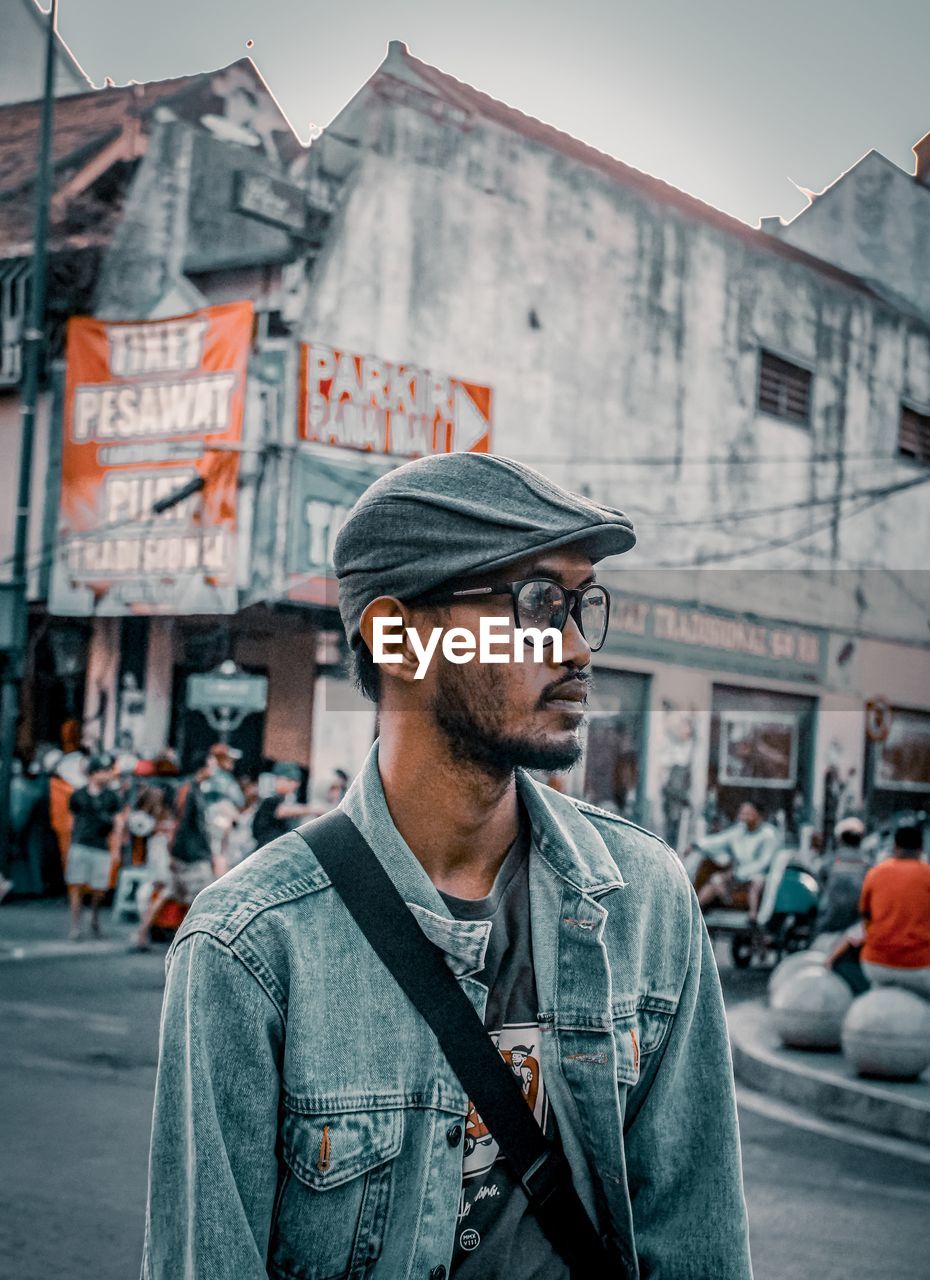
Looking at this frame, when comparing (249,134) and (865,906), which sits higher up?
(249,134)

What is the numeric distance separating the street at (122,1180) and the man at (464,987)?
329cm

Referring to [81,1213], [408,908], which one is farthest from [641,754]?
[408,908]

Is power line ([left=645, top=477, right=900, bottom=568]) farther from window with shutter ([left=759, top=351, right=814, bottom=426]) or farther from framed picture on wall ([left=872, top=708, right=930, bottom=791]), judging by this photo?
framed picture on wall ([left=872, top=708, right=930, bottom=791])

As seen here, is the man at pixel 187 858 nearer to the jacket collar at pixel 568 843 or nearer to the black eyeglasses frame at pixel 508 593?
the jacket collar at pixel 568 843

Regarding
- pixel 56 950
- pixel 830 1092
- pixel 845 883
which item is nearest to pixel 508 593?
pixel 830 1092

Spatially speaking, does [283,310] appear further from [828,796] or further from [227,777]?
[828,796]

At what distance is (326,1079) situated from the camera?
1.58m

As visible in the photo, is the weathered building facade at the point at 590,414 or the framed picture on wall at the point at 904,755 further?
the framed picture on wall at the point at 904,755

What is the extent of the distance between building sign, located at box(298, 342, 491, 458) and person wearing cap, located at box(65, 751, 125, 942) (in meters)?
4.85

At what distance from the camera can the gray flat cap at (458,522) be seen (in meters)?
1.66

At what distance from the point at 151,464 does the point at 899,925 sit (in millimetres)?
10434

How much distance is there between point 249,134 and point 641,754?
29.8 feet

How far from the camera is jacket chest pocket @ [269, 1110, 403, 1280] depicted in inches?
62.1

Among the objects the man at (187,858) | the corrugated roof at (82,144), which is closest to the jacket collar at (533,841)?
the man at (187,858)
